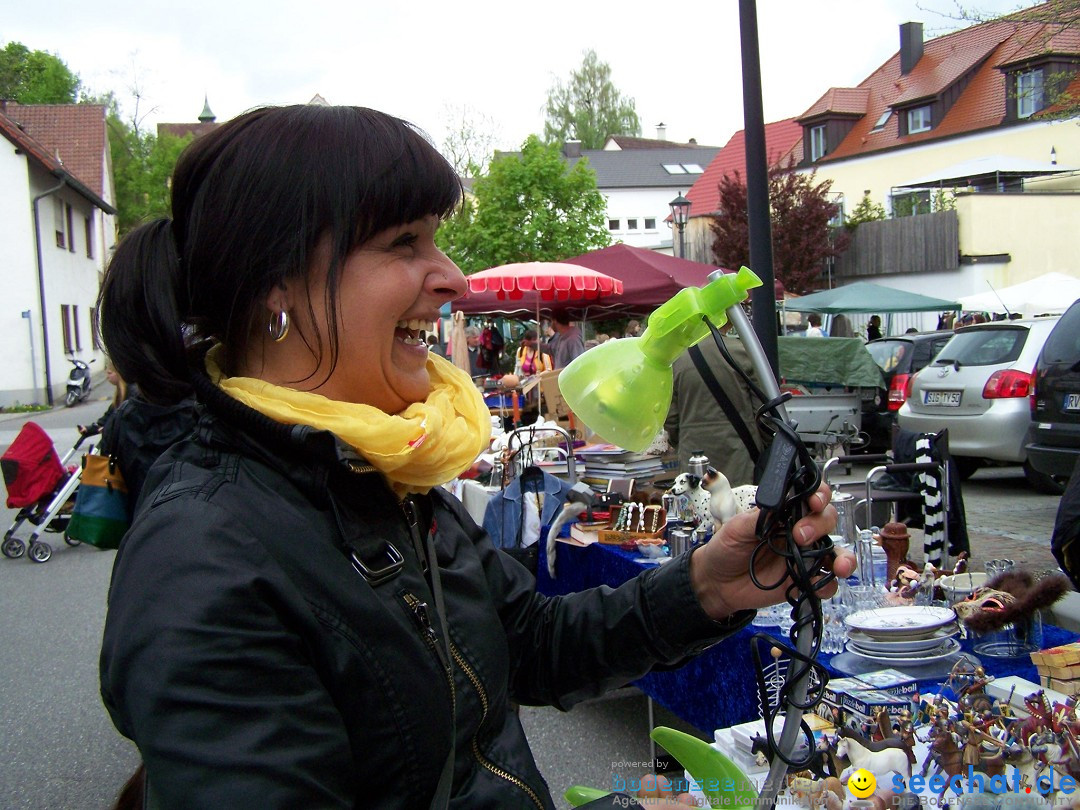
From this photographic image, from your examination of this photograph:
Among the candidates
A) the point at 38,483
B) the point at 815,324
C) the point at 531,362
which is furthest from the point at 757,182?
the point at 815,324

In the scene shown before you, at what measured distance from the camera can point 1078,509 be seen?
2842 millimetres

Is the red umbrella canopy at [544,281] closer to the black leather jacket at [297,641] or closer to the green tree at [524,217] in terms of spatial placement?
the black leather jacket at [297,641]

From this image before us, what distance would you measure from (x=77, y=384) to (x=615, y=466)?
72.4 ft

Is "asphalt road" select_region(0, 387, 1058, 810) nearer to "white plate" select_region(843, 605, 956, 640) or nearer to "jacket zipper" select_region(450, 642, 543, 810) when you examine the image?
"white plate" select_region(843, 605, 956, 640)

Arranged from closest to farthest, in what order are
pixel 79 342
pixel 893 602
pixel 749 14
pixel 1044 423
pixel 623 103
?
1. pixel 893 602
2. pixel 749 14
3. pixel 1044 423
4. pixel 79 342
5. pixel 623 103

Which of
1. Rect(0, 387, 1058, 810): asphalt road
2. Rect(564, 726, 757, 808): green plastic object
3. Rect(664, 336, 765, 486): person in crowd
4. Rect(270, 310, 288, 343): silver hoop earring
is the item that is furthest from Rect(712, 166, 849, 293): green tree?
Rect(270, 310, 288, 343): silver hoop earring

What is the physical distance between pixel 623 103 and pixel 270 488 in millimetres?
58157

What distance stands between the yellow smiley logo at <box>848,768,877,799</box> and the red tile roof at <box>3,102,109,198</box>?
119ft

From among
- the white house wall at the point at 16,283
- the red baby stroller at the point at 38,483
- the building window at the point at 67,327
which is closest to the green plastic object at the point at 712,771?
the red baby stroller at the point at 38,483

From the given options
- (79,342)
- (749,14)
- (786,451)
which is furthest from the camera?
(79,342)

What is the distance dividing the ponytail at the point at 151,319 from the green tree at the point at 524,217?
24.0 metres

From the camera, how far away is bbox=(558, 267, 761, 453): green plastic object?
4.07 feet

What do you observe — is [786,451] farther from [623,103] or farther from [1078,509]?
[623,103]

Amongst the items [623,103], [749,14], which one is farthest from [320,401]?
[623,103]
